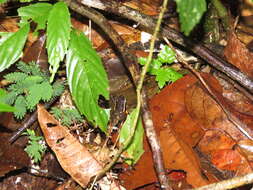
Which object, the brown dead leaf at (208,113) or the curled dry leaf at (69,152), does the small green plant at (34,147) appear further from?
the brown dead leaf at (208,113)

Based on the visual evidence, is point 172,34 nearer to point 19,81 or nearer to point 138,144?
point 138,144

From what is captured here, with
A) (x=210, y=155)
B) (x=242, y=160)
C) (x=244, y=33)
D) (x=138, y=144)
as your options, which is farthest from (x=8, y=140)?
(x=244, y=33)

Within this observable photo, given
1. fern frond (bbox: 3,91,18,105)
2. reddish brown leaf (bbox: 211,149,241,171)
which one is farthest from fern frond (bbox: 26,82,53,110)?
reddish brown leaf (bbox: 211,149,241,171)

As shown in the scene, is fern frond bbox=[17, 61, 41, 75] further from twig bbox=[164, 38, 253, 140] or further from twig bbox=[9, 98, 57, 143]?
twig bbox=[164, 38, 253, 140]

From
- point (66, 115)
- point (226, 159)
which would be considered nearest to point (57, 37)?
point (66, 115)

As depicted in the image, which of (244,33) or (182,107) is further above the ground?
(244,33)

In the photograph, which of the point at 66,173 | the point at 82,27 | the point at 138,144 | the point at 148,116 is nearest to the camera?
the point at 148,116

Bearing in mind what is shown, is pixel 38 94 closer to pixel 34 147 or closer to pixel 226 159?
pixel 34 147
